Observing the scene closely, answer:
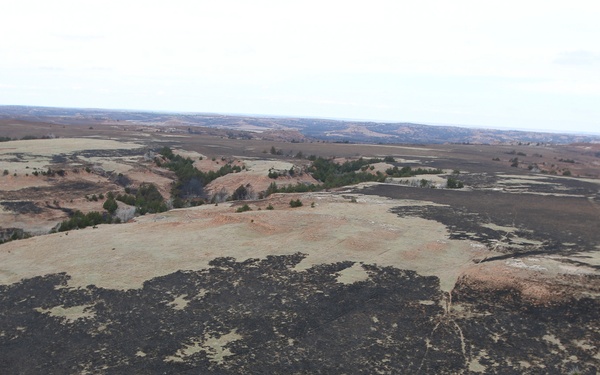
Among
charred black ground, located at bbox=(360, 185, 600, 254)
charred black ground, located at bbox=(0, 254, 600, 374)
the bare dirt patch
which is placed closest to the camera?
charred black ground, located at bbox=(0, 254, 600, 374)

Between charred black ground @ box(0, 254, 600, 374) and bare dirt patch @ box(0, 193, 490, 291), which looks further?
bare dirt patch @ box(0, 193, 490, 291)

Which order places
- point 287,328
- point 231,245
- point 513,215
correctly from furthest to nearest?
point 513,215 < point 231,245 < point 287,328

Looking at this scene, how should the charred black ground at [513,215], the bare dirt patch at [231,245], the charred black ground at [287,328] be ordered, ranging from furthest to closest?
the charred black ground at [513,215], the bare dirt patch at [231,245], the charred black ground at [287,328]

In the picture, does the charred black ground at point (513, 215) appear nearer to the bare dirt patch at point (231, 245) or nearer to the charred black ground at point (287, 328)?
the bare dirt patch at point (231, 245)

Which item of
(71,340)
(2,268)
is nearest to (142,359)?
(71,340)

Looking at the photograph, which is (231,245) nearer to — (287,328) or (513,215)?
(287,328)

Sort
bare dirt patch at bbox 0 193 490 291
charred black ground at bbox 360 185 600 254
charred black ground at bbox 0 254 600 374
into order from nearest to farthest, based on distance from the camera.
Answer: charred black ground at bbox 0 254 600 374
bare dirt patch at bbox 0 193 490 291
charred black ground at bbox 360 185 600 254

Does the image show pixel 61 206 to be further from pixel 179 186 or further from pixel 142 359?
pixel 142 359

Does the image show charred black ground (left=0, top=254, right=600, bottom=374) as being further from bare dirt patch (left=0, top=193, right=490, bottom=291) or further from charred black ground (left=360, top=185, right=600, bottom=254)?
charred black ground (left=360, top=185, right=600, bottom=254)

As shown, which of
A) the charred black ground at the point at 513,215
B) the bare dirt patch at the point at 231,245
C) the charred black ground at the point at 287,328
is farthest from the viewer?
the charred black ground at the point at 513,215

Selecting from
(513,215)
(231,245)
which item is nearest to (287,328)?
(231,245)

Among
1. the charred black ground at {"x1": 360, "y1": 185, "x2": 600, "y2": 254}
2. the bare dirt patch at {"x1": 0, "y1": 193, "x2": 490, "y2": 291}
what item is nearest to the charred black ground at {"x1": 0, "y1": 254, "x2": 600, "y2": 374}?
the bare dirt patch at {"x1": 0, "y1": 193, "x2": 490, "y2": 291}

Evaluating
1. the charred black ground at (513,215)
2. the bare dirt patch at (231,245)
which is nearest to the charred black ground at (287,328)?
the bare dirt patch at (231,245)
